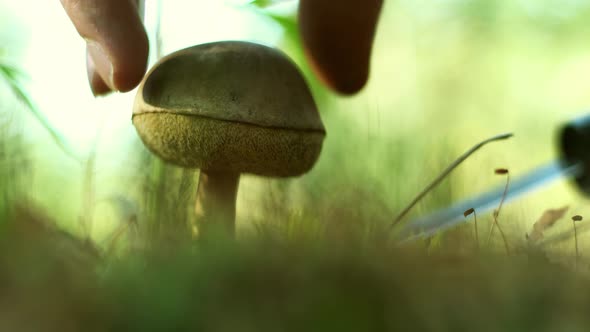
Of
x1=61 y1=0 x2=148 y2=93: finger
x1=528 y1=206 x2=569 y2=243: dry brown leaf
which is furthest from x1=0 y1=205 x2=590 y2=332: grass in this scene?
x1=528 y1=206 x2=569 y2=243: dry brown leaf

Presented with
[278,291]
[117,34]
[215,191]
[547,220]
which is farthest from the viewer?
[215,191]

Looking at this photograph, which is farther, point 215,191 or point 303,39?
point 215,191

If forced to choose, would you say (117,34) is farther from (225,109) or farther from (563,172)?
(563,172)

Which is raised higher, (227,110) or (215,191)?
(227,110)

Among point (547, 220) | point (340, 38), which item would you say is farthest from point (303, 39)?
point (547, 220)

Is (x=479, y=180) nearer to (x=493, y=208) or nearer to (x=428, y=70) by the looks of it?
(x=493, y=208)

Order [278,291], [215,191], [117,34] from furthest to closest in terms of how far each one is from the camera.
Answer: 1. [215,191]
2. [117,34]
3. [278,291]

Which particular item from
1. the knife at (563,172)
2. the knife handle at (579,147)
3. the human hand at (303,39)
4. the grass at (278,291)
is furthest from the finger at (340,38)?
the grass at (278,291)

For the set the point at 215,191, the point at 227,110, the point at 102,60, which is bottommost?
the point at 215,191
